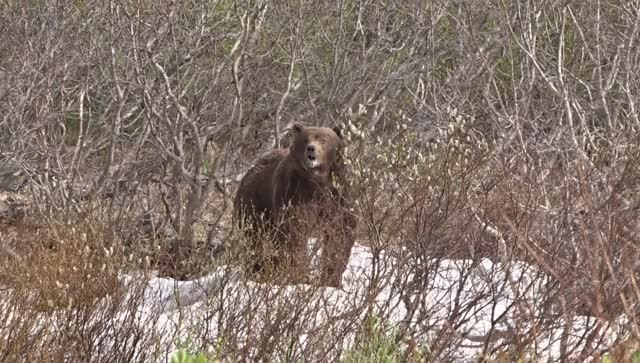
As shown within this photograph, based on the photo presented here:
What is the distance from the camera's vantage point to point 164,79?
10617 millimetres

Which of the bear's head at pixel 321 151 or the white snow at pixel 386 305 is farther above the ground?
the bear's head at pixel 321 151

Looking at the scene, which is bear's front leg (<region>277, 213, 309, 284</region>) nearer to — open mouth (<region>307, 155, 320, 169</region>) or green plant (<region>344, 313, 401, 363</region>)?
open mouth (<region>307, 155, 320, 169</region>)

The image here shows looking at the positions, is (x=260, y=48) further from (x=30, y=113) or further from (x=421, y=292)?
(x=421, y=292)

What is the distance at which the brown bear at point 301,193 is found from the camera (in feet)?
26.4

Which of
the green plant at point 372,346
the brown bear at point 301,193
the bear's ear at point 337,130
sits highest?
the bear's ear at point 337,130

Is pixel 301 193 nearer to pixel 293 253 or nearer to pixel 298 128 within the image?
pixel 298 128

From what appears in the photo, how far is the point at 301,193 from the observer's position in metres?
9.32

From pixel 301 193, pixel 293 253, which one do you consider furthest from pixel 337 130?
pixel 293 253

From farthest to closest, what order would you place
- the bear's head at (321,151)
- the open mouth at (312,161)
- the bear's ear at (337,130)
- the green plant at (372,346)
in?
the bear's ear at (337,130) → the bear's head at (321,151) → the open mouth at (312,161) → the green plant at (372,346)

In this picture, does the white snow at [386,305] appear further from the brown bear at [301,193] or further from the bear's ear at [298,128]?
the bear's ear at [298,128]

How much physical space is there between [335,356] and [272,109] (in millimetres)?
7481

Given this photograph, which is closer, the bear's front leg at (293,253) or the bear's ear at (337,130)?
the bear's front leg at (293,253)

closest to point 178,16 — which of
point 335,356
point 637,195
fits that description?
point 637,195

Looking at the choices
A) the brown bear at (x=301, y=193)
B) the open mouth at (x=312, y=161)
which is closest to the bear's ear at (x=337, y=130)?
the brown bear at (x=301, y=193)
